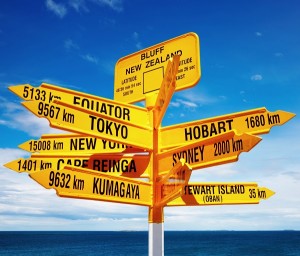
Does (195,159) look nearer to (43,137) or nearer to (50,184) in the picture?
(50,184)

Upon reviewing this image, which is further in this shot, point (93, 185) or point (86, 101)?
point (86, 101)

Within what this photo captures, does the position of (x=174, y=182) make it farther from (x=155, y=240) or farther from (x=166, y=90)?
(x=166, y=90)

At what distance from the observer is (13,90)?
366 centimetres

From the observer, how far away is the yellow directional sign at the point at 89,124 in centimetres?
341

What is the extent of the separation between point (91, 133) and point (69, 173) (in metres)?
0.60

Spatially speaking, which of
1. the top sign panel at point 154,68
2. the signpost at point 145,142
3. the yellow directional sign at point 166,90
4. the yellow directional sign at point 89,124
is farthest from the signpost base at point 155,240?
the top sign panel at point 154,68

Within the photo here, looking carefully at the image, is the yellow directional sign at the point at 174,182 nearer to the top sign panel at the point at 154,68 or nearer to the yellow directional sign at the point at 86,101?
the yellow directional sign at the point at 86,101

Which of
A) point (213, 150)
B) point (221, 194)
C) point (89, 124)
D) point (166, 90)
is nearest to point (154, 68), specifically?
point (166, 90)

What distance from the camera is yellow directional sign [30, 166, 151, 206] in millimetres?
2992

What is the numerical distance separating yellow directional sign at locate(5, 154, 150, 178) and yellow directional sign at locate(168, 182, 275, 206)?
2.03ft

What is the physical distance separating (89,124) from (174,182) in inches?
43.4

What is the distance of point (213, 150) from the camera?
3.52m

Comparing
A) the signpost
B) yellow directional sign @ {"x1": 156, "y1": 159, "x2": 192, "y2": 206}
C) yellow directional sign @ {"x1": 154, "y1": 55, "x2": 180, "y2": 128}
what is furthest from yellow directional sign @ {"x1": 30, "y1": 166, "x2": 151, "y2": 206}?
yellow directional sign @ {"x1": 154, "y1": 55, "x2": 180, "y2": 128}

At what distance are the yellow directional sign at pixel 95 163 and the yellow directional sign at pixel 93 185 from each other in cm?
41
